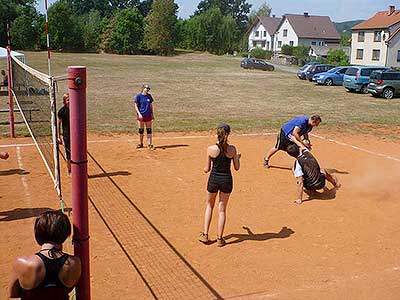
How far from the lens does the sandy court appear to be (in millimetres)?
6082

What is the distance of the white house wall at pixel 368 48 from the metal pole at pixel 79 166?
208 feet

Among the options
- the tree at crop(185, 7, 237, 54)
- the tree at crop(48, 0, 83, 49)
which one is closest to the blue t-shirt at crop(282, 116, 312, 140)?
the tree at crop(48, 0, 83, 49)

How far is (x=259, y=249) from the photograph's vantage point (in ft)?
23.4

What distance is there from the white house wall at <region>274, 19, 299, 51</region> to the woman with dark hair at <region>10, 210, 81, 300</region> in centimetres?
8669

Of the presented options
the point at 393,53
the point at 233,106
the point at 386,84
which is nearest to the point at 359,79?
the point at 386,84

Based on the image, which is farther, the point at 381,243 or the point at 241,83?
the point at 241,83

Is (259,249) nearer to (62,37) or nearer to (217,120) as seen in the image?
(217,120)

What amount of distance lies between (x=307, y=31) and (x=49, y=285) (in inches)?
3505

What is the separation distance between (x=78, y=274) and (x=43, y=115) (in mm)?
12951

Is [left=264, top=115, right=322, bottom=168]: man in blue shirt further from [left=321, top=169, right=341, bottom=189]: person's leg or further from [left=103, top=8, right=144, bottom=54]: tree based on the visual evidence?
[left=103, top=8, right=144, bottom=54]: tree

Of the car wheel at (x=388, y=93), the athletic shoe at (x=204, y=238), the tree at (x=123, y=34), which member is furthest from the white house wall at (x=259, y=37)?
the athletic shoe at (x=204, y=238)

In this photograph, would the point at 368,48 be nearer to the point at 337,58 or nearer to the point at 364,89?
the point at 337,58

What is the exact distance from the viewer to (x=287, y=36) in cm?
8931

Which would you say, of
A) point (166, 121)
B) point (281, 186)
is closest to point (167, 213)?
point (281, 186)
